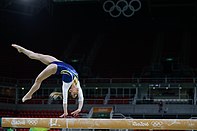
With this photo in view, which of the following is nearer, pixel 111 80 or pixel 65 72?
pixel 65 72

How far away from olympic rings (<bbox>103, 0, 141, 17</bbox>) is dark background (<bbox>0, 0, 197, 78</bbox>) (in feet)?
2.44

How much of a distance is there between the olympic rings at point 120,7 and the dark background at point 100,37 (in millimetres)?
743

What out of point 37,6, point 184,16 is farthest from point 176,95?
point 37,6

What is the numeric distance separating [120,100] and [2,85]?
8.44 meters

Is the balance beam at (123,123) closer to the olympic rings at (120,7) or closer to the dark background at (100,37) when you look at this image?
the dark background at (100,37)

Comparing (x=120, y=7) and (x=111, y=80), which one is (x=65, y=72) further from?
(x=120, y=7)

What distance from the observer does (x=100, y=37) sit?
113 feet

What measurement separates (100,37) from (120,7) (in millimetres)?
4604

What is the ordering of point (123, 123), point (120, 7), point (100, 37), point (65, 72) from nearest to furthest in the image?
point (65, 72) < point (123, 123) < point (120, 7) < point (100, 37)

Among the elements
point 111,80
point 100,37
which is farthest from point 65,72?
point 100,37

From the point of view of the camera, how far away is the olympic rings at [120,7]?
30125 mm

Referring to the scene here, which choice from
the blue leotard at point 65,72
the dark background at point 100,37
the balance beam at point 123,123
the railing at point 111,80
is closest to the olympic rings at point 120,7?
the dark background at point 100,37

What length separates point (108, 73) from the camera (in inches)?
1148

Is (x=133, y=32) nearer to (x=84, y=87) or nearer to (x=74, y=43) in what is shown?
(x=74, y=43)
